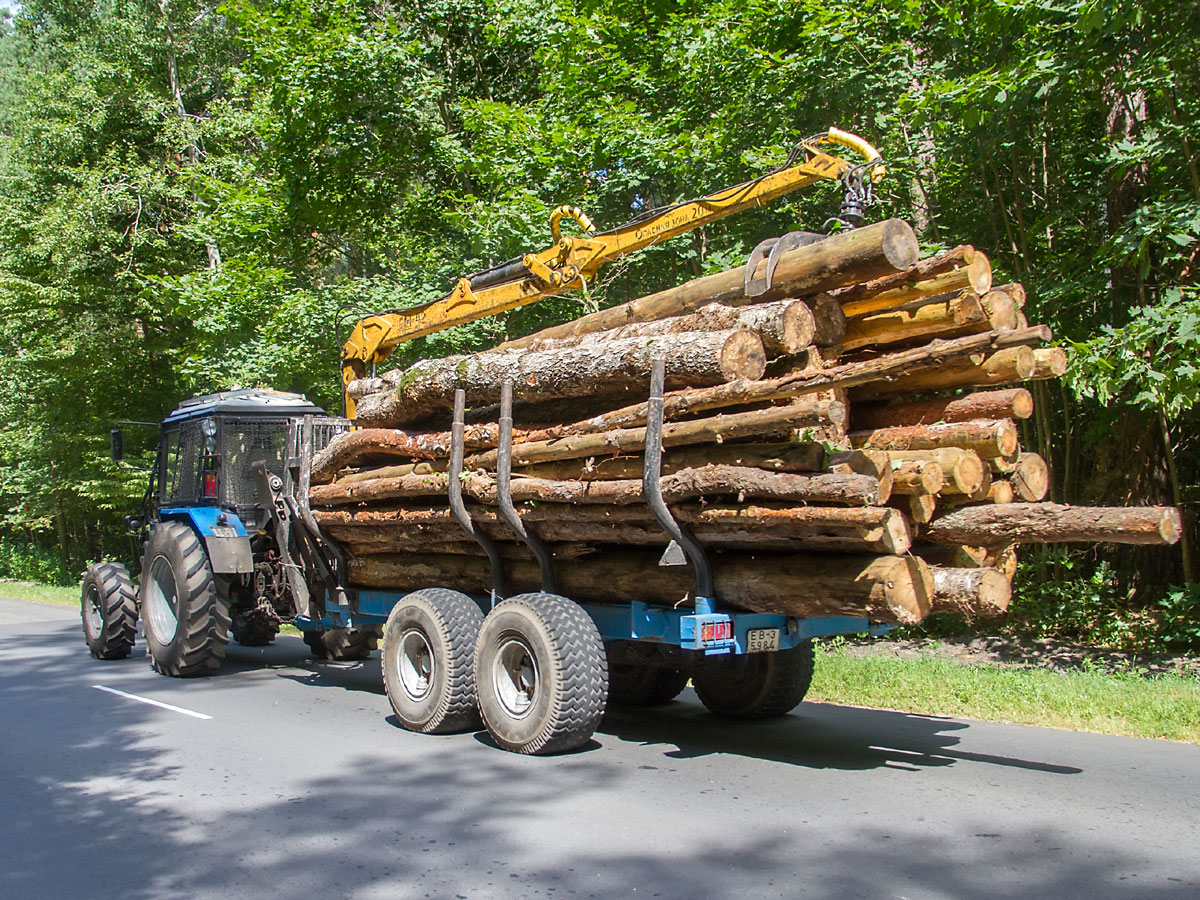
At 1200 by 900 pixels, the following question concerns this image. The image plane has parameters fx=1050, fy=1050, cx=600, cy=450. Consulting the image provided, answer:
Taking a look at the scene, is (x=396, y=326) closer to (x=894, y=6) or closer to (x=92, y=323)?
(x=894, y=6)

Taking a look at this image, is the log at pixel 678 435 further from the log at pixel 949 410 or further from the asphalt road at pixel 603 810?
the asphalt road at pixel 603 810

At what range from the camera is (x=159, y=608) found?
12.0m

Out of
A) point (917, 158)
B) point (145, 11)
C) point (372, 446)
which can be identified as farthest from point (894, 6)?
point (145, 11)

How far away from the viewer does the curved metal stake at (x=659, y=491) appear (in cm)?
672

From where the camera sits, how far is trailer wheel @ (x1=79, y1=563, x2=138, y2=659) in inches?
508

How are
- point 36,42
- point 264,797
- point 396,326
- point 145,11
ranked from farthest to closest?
1. point 36,42
2. point 145,11
3. point 396,326
4. point 264,797

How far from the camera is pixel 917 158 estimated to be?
44.7 feet

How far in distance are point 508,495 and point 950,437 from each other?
314cm

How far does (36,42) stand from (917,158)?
97.6 ft

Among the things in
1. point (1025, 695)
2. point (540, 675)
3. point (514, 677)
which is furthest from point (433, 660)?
point (1025, 695)

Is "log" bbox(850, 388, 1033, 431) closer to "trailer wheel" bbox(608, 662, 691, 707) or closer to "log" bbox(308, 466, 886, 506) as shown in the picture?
"log" bbox(308, 466, 886, 506)

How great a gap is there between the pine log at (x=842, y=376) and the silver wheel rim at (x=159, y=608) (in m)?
7.02

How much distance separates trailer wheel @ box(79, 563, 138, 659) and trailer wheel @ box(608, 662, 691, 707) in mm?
6902

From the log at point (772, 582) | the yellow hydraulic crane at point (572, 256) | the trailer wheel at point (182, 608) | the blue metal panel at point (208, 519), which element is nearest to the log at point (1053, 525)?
the log at point (772, 582)
